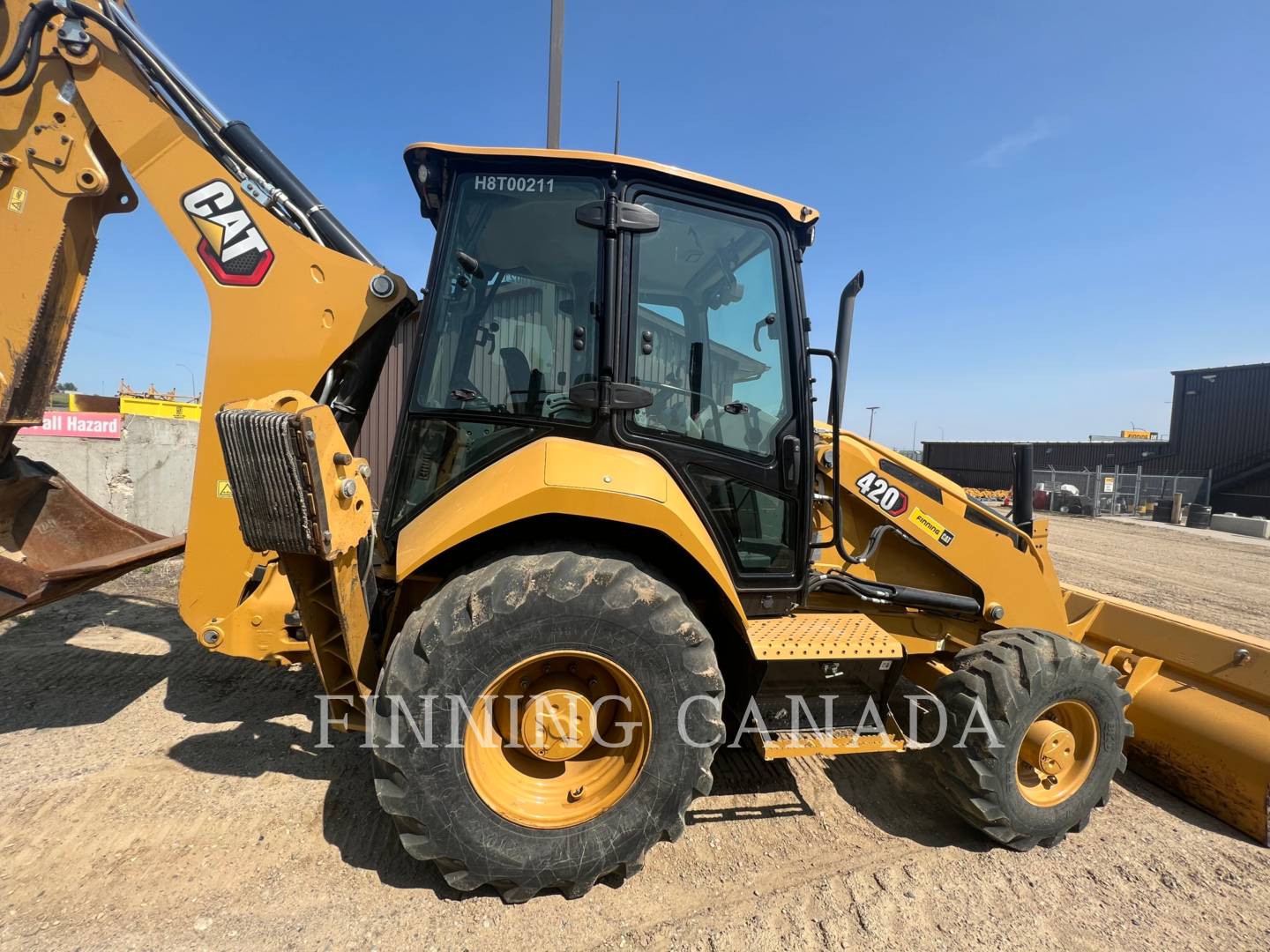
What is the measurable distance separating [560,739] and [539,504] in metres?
0.93

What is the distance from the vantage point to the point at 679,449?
8.43ft

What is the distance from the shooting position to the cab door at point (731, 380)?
258 cm

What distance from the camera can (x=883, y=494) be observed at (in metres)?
3.09

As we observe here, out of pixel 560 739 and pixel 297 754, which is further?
pixel 297 754

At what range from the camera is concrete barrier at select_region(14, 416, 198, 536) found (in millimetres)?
6406

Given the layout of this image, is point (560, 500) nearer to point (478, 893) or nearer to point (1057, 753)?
point (478, 893)

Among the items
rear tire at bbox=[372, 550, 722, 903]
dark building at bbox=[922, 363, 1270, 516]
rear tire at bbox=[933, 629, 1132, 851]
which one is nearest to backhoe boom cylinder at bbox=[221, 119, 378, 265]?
rear tire at bbox=[372, 550, 722, 903]

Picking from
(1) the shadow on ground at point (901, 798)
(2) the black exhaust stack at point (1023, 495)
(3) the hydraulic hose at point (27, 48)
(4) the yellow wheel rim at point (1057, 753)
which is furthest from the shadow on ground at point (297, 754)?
(3) the hydraulic hose at point (27, 48)

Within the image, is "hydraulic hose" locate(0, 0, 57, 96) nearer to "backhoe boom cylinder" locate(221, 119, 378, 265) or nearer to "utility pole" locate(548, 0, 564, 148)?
"backhoe boom cylinder" locate(221, 119, 378, 265)

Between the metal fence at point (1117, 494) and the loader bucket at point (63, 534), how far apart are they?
22179 mm

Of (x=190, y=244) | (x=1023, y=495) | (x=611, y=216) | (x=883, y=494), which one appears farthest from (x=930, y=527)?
(x=190, y=244)

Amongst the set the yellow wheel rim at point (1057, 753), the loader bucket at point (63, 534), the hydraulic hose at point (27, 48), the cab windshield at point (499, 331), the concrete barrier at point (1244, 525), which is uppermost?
the hydraulic hose at point (27, 48)

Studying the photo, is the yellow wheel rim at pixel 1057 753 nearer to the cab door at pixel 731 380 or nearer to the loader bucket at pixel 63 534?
the cab door at pixel 731 380

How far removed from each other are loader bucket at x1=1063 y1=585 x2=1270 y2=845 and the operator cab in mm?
2582
